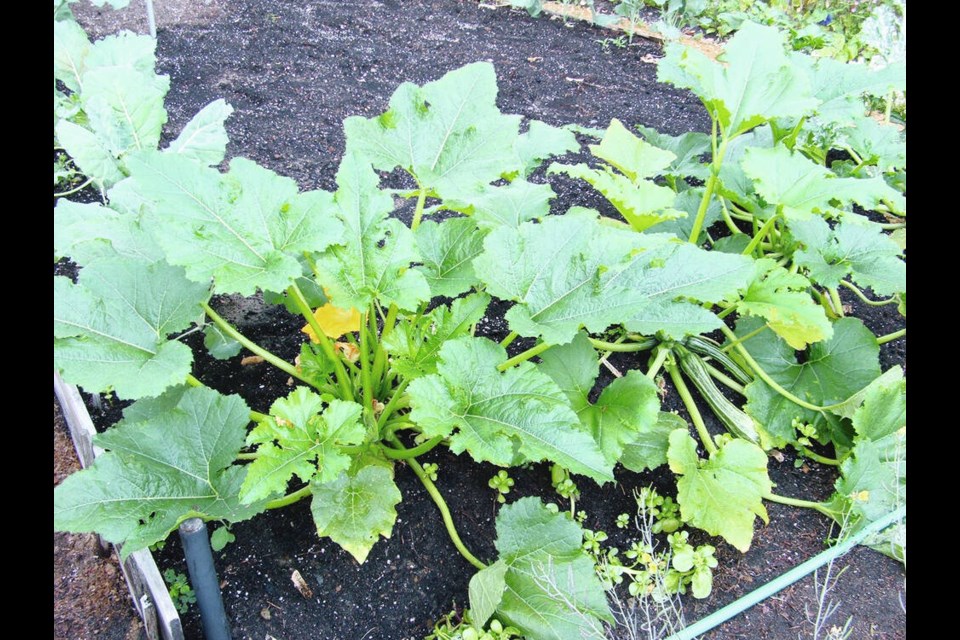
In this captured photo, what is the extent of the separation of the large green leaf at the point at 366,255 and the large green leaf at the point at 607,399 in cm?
56

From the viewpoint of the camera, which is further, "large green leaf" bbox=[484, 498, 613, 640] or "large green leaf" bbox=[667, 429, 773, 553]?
"large green leaf" bbox=[667, 429, 773, 553]

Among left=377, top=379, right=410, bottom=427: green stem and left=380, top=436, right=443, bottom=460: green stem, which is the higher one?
left=377, top=379, right=410, bottom=427: green stem

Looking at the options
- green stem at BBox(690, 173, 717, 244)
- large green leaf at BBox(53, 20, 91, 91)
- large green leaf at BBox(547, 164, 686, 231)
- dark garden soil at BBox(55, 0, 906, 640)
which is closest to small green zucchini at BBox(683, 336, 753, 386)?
dark garden soil at BBox(55, 0, 906, 640)

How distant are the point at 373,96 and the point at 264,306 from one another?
5.65 ft

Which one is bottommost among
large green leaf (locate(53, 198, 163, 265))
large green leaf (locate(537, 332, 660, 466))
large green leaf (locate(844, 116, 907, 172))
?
large green leaf (locate(537, 332, 660, 466))

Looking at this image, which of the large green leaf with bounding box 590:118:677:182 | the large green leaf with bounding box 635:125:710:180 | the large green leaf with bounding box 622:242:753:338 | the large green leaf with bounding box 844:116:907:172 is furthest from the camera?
the large green leaf with bounding box 635:125:710:180

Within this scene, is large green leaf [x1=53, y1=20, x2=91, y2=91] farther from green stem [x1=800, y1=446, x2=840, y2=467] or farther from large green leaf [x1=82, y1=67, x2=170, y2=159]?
green stem [x1=800, y1=446, x2=840, y2=467]

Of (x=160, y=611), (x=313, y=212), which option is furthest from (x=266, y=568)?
(x=313, y=212)

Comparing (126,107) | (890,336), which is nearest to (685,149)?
(890,336)

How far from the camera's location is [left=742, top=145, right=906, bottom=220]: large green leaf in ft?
7.79

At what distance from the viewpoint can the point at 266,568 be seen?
198 cm

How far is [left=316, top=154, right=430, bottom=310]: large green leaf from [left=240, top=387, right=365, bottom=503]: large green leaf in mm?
275

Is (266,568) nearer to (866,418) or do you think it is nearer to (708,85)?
(866,418)

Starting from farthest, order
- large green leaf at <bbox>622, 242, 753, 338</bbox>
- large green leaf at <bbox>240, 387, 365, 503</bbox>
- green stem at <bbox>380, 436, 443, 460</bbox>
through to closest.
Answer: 1. green stem at <bbox>380, 436, 443, 460</bbox>
2. large green leaf at <bbox>622, 242, 753, 338</bbox>
3. large green leaf at <bbox>240, 387, 365, 503</bbox>
